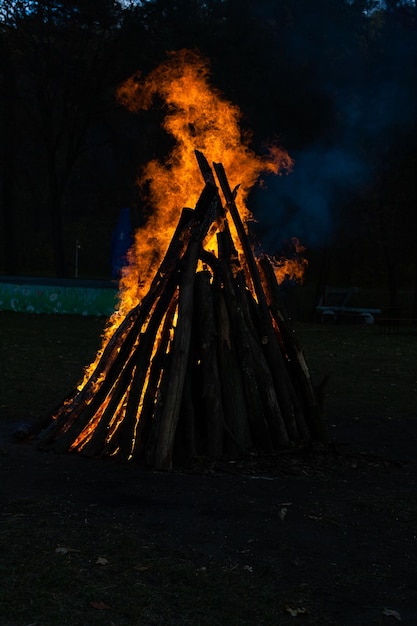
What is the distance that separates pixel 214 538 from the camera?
5.71 meters

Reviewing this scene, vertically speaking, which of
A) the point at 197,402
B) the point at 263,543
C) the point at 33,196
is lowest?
the point at 263,543

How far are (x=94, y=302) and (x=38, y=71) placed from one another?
11321 mm

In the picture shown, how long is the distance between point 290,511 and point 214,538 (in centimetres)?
93

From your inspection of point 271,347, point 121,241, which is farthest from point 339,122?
point 271,347

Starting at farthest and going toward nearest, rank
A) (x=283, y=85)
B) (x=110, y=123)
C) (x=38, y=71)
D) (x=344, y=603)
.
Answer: (x=110, y=123) → (x=38, y=71) → (x=283, y=85) → (x=344, y=603)

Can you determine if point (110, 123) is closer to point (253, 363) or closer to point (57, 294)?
point (57, 294)

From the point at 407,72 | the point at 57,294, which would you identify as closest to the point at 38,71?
the point at 57,294

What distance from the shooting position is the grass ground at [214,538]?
451 centimetres

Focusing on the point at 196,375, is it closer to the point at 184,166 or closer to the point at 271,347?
the point at 271,347

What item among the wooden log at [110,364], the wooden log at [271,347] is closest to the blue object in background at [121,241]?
the wooden log at [271,347]

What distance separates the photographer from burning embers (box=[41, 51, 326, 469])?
7.79 metres

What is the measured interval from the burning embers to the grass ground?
1.15 feet

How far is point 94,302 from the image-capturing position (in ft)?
83.7

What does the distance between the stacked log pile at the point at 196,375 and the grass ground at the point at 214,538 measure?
35 cm
